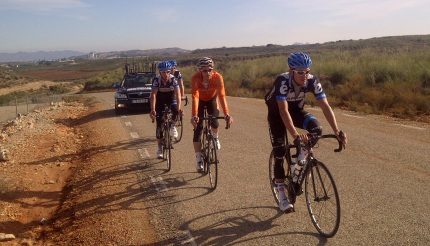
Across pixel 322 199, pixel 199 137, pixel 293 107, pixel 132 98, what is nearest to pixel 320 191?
pixel 322 199

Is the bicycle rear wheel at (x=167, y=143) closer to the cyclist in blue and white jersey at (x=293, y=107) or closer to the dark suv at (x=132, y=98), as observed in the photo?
the cyclist in blue and white jersey at (x=293, y=107)

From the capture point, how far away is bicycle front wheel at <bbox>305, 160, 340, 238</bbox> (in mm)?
4109

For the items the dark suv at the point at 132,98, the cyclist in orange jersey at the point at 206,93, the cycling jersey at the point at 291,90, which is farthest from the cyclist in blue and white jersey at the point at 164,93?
the dark suv at the point at 132,98

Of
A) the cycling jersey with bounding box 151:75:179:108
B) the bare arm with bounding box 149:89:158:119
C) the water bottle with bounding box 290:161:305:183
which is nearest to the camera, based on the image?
the water bottle with bounding box 290:161:305:183

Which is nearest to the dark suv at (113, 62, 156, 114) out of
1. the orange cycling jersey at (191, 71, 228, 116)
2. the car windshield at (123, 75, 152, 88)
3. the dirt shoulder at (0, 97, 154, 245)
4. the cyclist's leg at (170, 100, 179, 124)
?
the car windshield at (123, 75, 152, 88)

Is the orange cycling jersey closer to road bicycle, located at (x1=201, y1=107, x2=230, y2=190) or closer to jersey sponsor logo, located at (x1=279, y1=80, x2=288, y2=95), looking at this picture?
road bicycle, located at (x1=201, y1=107, x2=230, y2=190)

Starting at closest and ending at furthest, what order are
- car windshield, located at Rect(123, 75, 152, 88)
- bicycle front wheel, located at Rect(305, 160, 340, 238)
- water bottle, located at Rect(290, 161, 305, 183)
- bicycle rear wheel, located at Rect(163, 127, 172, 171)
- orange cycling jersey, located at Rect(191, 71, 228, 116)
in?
bicycle front wheel, located at Rect(305, 160, 340, 238) < water bottle, located at Rect(290, 161, 305, 183) < orange cycling jersey, located at Rect(191, 71, 228, 116) < bicycle rear wheel, located at Rect(163, 127, 172, 171) < car windshield, located at Rect(123, 75, 152, 88)

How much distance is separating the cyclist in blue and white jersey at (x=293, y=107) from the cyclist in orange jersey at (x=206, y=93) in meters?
1.48

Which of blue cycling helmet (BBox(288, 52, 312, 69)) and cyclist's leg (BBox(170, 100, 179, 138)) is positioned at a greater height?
blue cycling helmet (BBox(288, 52, 312, 69))

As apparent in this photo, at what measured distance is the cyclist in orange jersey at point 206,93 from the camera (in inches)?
247

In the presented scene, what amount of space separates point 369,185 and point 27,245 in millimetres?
4809

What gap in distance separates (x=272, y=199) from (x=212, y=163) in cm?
120

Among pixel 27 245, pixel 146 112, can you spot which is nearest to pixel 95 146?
pixel 27 245

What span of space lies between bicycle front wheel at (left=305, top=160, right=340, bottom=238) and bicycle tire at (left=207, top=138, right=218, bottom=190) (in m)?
1.96
